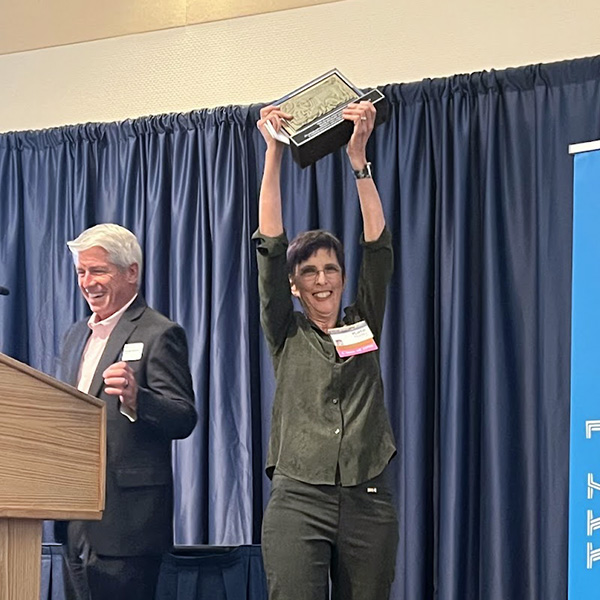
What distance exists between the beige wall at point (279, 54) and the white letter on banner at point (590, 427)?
6.23 ft

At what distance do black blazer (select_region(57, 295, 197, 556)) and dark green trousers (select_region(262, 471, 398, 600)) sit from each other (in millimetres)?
400

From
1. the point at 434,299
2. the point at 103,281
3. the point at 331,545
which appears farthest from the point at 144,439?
the point at 434,299

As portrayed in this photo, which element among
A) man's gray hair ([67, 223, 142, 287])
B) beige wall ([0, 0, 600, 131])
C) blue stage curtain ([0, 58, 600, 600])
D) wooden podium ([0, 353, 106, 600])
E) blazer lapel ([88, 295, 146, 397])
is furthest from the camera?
beige wall ([0, 0, 600, 131])

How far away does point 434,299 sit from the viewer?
383 cm

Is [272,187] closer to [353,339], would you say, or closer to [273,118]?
[273,118]

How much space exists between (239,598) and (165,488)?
0.35 meters

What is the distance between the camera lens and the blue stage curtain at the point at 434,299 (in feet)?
11.9

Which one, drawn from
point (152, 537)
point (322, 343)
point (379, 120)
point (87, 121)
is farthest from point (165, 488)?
point (87, 121)

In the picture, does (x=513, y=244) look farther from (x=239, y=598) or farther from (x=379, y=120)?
(x=239, y=598)

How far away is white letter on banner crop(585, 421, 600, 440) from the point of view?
7.34 feet

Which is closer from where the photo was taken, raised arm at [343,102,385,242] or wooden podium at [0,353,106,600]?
wooden podium at [0,353,106,600]

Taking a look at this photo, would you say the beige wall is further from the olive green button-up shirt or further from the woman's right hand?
the olive green button-up shirt

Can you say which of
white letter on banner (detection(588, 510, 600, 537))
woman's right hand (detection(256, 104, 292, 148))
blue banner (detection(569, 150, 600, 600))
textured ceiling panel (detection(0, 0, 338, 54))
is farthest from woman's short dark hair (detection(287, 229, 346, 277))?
textured ceiling panel (detection(0, 0, 338, 54))

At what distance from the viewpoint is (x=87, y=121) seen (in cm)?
462
